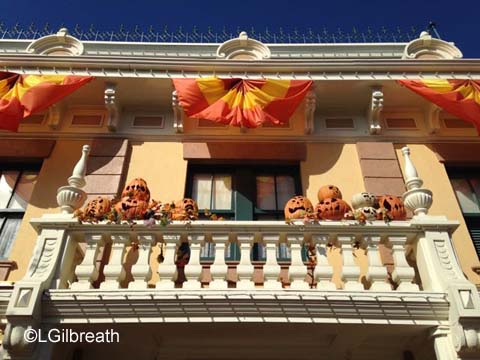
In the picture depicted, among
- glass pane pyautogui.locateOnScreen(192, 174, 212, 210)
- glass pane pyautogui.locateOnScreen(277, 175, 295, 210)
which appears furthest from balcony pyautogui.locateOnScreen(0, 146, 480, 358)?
glass pane pyautogui.locateOnScreen(277, 175, 295, 210)

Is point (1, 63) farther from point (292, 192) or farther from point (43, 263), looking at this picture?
point (292, 192)

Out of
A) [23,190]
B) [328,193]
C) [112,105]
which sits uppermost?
[112,105]

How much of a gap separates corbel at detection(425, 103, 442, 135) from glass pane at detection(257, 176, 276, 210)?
3057mm

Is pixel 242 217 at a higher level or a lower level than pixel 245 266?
higher

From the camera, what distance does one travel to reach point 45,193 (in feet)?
22.3

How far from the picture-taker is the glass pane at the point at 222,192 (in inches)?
276

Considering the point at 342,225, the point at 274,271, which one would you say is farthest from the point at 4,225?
the point at 342,225

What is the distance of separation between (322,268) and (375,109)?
391cm

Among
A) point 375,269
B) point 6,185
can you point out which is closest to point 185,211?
point 375,269

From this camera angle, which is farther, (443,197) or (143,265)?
(443,197)

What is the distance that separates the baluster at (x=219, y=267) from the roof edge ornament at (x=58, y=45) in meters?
5.78

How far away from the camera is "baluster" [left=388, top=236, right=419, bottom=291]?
4645 mm

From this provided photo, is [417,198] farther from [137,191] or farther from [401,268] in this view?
[137,191]

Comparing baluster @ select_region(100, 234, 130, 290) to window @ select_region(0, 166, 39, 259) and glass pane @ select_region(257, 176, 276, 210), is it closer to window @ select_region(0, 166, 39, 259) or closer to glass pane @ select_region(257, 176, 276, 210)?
window @ select_region(0, 166, 39, 259)
